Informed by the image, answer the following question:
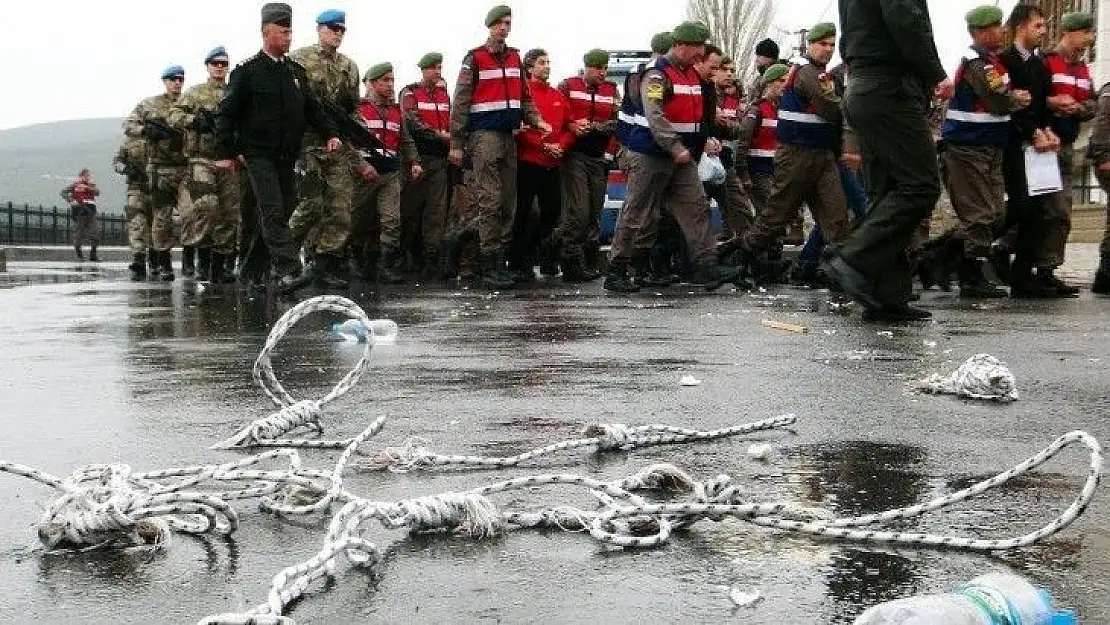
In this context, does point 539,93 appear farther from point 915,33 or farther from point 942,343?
point 942,343

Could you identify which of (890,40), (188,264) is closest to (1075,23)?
(890,40)

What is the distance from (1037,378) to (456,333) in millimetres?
3444

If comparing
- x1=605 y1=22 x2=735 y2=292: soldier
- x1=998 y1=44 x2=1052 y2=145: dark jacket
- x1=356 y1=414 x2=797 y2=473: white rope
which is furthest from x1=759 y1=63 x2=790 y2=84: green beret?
x1=356 y1=414 x2=797 y2=473: white rope

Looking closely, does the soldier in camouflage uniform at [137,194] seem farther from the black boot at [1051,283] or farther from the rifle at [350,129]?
the black boot at [1051,283]

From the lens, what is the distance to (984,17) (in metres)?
11.2

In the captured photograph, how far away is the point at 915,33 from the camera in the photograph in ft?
28.0

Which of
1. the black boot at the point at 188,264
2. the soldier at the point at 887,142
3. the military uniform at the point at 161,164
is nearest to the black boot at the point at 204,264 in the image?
the military uniform at the point at 161,164

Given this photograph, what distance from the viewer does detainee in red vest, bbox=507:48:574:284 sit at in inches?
637

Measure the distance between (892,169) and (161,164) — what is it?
11.6 m

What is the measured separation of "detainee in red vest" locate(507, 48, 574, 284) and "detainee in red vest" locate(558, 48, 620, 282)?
14cm

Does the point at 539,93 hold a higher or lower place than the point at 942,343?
higher

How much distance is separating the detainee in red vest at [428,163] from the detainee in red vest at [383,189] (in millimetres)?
219

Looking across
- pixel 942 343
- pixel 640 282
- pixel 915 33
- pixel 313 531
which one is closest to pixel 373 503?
pixel 313 531

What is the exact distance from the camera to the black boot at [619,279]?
44.0ft
